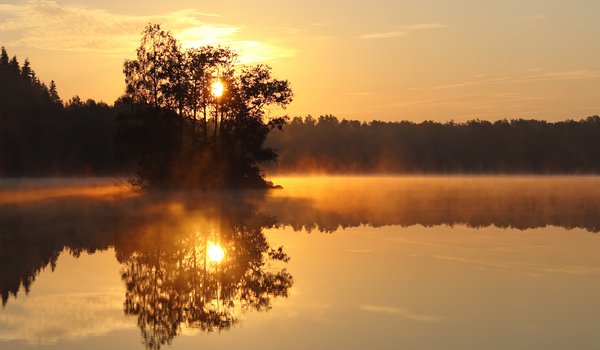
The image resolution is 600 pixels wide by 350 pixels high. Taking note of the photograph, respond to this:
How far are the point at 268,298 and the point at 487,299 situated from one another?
4.53 meters

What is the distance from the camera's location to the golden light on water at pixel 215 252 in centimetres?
2230

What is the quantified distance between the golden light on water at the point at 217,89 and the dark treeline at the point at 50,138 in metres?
44.8

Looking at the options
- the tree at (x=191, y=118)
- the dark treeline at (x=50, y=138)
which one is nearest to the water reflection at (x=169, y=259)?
the tree at (x=191, y=118)

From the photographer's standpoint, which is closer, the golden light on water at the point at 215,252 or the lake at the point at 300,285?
the lake at the point at 300,285

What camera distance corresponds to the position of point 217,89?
242 feet

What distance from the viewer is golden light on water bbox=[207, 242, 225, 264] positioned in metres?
22.3

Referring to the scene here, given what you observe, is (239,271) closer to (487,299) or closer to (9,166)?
(487,299)

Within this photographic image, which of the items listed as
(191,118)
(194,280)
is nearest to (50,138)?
(191,118)

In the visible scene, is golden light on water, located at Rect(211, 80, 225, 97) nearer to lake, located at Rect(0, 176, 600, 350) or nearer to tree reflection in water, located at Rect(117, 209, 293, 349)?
lake, located at Rect(0, 176, 600, 350)

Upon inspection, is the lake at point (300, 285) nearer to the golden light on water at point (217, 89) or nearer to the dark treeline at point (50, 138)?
the golden light on water at point (217, 89)

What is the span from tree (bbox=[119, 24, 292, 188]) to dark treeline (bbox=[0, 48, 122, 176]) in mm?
42804

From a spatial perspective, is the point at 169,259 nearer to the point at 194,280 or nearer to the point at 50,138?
the point at 194,280

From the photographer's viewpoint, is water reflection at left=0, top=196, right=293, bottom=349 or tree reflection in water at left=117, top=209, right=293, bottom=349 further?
water reflection at left=0, top=196, right=293, bottom=349

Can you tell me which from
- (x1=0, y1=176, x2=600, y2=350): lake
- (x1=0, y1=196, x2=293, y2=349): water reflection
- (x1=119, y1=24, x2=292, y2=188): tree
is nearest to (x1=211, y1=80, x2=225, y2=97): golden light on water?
(x1=119, y1=24, x2=292, y2=188): tree
